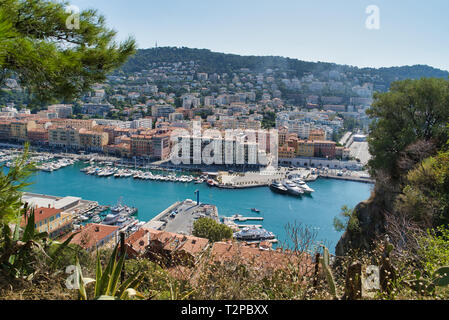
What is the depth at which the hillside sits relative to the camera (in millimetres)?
A: 44450

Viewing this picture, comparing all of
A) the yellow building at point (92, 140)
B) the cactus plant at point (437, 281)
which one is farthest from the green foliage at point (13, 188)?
the yellow building at point (92, 140)

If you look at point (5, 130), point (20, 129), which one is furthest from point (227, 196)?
point (5, 130)

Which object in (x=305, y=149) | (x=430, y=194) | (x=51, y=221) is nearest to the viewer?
→ (x=430, y=194)

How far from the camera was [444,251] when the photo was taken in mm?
1779

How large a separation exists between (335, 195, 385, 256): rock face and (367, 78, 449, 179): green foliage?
0.51 m

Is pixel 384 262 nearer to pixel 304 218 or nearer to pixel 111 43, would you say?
pixel 111 43

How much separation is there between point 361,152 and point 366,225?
1720cm

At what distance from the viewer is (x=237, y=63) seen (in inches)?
1898

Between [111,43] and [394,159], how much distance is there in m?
4.21

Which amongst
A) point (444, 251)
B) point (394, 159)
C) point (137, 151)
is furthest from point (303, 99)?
point (444, 251)

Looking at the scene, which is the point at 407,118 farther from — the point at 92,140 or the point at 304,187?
the point at 92,140

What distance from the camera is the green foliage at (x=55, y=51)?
1.32 m

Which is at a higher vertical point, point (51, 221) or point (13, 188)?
point (13, 188)

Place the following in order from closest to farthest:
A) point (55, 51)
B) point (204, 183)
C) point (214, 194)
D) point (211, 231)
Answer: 1. point (55, 51)
2. point (211, 231)
3. point (214, 194)
4. point (204, 183)
